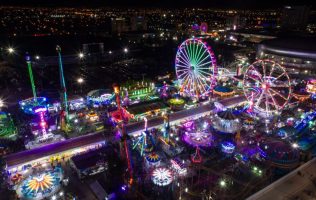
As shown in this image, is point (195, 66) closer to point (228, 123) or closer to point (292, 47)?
point (228, 123)

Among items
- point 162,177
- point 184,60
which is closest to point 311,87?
point 184,60

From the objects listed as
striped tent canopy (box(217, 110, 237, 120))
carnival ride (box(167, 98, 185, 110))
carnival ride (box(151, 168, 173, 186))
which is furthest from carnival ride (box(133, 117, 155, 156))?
carnival ride (box(167, 98, 185, 110))

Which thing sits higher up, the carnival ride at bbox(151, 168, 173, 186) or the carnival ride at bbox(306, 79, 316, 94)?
the carnival ride at bbox(306, 79, 316, 94)

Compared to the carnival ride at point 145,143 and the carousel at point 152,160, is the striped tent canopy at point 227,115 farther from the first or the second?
the carousel at point 152,160

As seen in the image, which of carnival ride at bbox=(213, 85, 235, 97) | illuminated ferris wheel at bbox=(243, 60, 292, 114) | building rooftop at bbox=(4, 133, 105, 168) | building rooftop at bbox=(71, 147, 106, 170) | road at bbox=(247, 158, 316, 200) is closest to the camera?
road at bbox=(247, 158, 316, 200)

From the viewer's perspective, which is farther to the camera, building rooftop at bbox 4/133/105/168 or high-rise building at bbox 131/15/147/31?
high-rise building at bbox 131/15/147/31

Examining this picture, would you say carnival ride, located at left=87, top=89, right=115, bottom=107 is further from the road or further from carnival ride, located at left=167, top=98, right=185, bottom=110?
the road

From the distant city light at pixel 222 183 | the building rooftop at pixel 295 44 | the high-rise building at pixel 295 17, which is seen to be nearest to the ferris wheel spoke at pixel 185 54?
the distant city light at pixel 222 183

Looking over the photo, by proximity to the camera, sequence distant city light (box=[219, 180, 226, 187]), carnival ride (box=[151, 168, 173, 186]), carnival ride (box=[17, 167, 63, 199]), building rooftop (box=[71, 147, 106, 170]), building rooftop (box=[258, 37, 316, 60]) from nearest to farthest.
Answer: carnival ride (box=[17, 167, 63, 199])
carnival ride (box=[151, 168, 173, 186])
distant city light (box=[219, 180, 226, 187])
building rooftop (box=[71, 147, 106, 170])
building rooftop (box=[258, 37, 316, 60])
